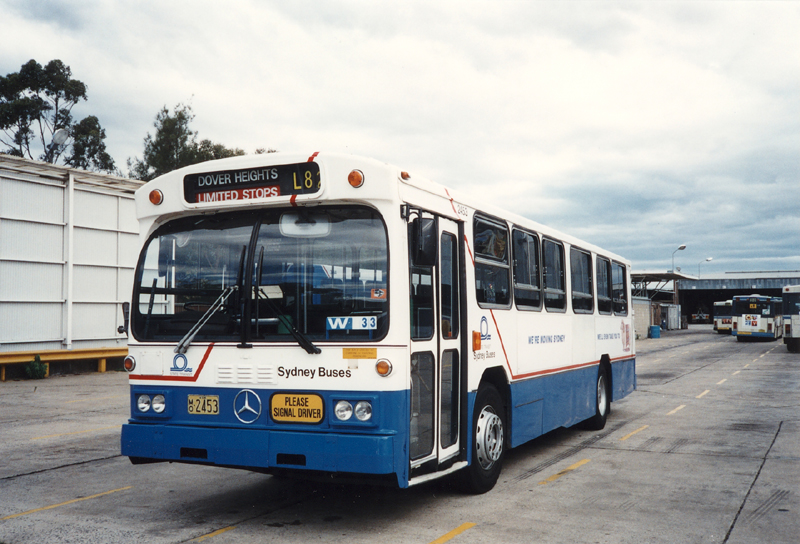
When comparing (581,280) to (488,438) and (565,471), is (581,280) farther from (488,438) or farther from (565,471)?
(488,438)

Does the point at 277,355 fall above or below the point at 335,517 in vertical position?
above

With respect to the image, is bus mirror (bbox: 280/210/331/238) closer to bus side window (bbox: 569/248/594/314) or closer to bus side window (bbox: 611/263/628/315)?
bus side window (bbox: 569/248/594/314)

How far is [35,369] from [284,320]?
17.0 m

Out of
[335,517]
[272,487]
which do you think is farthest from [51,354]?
[335,517]

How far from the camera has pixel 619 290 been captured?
13.5m

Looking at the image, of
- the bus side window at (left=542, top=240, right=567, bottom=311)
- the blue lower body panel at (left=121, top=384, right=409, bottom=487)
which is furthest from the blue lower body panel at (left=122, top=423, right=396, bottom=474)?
the bus side window at (left=542, top=240, right=567, bottom=311)

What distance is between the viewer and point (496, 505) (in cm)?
673

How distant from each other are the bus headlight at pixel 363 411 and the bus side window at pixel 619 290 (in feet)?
27.5

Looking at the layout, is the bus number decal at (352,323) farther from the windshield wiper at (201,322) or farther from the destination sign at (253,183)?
the destination sign at (253,183)

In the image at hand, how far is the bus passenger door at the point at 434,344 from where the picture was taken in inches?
232

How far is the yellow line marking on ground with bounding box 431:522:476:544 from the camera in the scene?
560 centimetres

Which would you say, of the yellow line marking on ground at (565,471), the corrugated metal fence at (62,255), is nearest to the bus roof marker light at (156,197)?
the yellow line marking on ground at (565,471)

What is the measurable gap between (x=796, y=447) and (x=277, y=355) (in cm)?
778

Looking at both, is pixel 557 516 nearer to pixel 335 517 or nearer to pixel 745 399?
pixel 335 517
